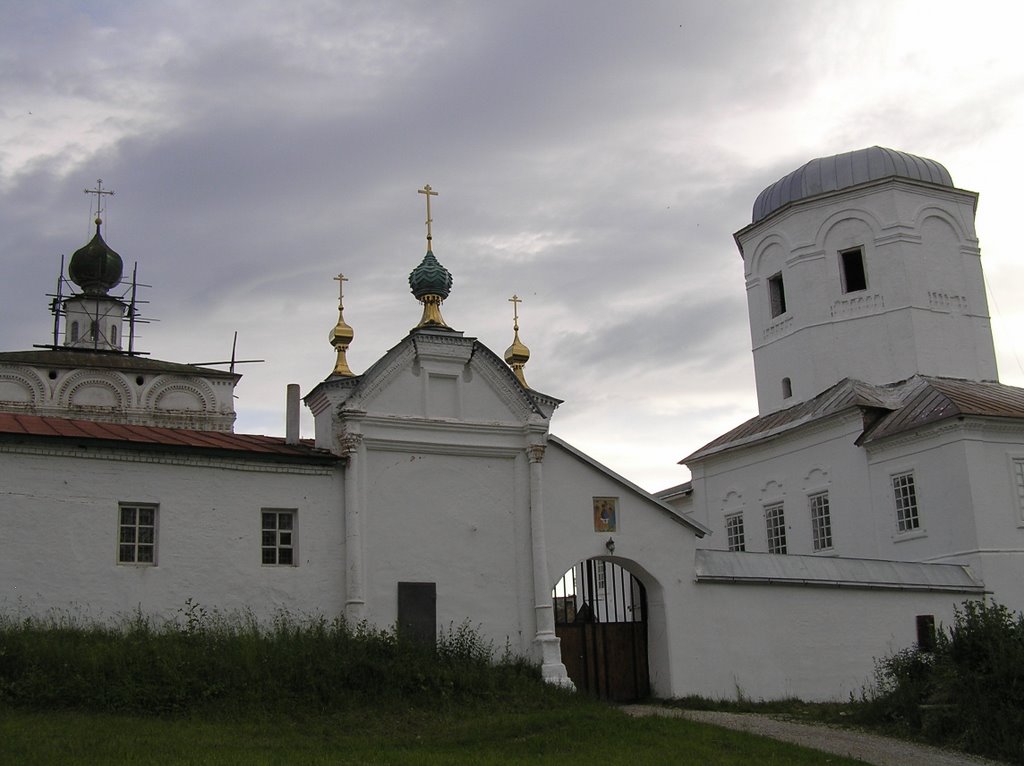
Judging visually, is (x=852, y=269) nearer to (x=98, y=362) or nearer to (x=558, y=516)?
(x=558, y=516)

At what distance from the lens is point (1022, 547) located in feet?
76.2

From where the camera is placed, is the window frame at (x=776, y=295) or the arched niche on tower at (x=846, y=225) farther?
the window frame at (x=776, y=295)

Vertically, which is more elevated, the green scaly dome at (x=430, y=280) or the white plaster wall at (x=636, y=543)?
the green scaly dome at (x=430, y=280)

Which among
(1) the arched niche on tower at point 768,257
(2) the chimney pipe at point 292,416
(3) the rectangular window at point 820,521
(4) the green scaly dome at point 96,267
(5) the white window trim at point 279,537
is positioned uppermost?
(4) the green scaly dome at point 96,267

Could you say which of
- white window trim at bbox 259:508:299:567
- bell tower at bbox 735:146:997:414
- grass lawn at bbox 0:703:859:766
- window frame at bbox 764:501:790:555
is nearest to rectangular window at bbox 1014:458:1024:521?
bell tower at bbox 735:146:997:414

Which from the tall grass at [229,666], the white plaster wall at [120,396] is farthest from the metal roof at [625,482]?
the white plaster wall at [120,396]

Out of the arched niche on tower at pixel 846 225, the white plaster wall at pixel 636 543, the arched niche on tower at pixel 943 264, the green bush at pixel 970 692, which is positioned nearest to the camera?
the green bush at pixel 970 692

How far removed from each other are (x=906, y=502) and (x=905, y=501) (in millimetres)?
29

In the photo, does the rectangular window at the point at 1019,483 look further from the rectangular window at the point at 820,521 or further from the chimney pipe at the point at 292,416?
the chimney pipe at the point at 292,416

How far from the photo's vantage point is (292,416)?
19125 mm

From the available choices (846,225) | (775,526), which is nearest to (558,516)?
(775,526)

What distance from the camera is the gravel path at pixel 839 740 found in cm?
1320

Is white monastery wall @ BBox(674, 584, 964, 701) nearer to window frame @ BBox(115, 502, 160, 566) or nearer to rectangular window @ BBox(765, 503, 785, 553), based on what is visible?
rectangular window @ BBox(765, 503, 785, 553)

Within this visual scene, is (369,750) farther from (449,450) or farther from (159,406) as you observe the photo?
(159,406)
